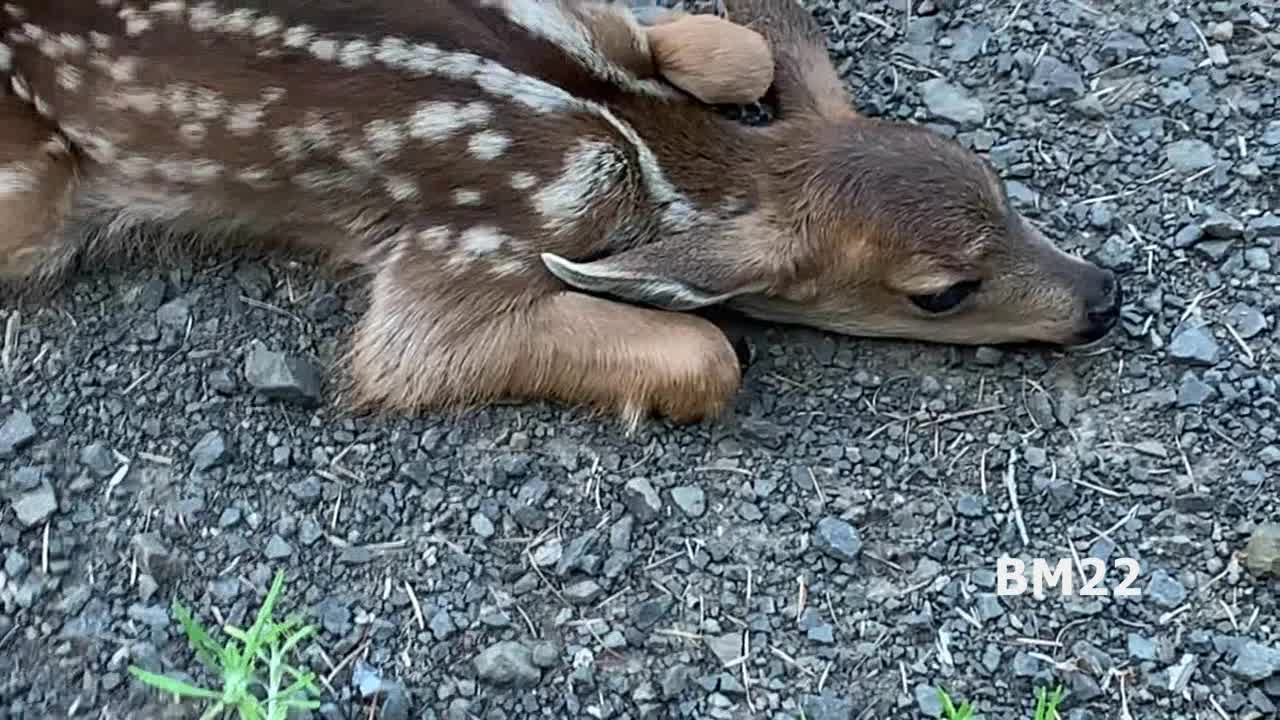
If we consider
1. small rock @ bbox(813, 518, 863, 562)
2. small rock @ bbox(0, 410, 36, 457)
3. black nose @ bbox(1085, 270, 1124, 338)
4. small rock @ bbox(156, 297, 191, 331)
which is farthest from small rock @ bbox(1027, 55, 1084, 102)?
small rock @ bbox(0, 410, 36, 457)

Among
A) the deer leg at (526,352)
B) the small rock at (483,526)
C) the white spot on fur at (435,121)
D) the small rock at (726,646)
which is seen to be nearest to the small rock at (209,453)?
the deer leg at (526,352)

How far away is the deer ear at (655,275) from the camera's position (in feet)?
12.5

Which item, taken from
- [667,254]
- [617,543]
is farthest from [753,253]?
[617,543]

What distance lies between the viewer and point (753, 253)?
384 cm

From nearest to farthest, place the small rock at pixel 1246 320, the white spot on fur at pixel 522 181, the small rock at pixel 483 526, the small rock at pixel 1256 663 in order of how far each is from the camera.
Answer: the small rock at pixel 1256 663 < the small rock at pixel 483 526 < the white spot on fur at pixel 522 181 < the small rock at pixel 1246 320

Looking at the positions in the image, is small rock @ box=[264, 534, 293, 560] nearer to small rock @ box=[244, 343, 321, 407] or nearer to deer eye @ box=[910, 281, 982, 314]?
small rock @ box=[244, 343, 321, 407]

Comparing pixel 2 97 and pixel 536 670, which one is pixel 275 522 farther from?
pixel 2 97

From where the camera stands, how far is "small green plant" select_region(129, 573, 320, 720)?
323 centimetres

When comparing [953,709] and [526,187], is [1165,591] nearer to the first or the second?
[953,709]

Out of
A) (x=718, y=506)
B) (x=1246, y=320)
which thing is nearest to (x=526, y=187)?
(x=718, y=506)

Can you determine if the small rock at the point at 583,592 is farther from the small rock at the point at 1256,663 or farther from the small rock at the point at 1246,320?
the small rock at the point at 1246,320

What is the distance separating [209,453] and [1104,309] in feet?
6.04

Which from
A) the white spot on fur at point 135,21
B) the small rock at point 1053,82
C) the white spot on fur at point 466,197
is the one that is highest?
the white spot on fur at point 135,21

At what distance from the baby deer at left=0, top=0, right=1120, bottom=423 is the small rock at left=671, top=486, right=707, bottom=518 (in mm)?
171
